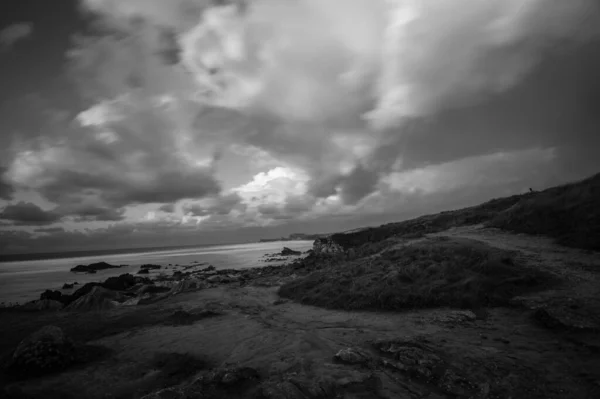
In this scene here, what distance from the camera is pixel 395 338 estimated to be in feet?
28.6

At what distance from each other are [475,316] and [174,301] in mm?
17394

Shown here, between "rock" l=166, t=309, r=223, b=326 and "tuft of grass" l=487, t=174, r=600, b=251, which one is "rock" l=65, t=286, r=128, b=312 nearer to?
"rock" l=166, t=309, r=223, b=326

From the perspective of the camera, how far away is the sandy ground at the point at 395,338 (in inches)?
237

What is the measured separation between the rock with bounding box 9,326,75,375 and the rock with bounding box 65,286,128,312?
1146 cm

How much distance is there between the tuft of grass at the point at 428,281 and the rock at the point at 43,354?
10592 millimetres

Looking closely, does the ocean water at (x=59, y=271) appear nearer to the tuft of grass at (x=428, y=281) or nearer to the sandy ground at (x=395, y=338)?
the sandy ground at (x=395, y=338)

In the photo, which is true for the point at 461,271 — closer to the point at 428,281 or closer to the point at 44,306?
the point at 428,281

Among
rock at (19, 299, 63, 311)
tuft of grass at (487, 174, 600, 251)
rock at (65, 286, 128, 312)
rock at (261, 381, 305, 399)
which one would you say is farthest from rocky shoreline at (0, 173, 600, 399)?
rock at (65, 286, 128, 312)

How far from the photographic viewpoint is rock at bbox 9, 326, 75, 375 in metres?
7.90

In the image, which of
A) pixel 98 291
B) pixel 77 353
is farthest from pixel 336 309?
pixel 98 291

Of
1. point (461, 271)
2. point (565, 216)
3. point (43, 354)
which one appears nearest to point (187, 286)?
point (43, 354)

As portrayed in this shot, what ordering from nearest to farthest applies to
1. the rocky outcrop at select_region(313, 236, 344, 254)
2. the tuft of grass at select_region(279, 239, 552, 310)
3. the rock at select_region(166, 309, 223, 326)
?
1. the tuft of grass at select_region(279, 239, 552, 310)
2. the rock at select_region(166, 309, 223, 326)
3. the rocky outcrop at select_region(313, 236, 344, 254)

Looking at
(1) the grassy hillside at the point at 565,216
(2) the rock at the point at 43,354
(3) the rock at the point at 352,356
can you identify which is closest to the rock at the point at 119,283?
(2) the rock at the point at 43,354

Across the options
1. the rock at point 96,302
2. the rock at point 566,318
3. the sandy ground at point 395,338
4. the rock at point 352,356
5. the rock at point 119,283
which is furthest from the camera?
the rock at point 119,283
